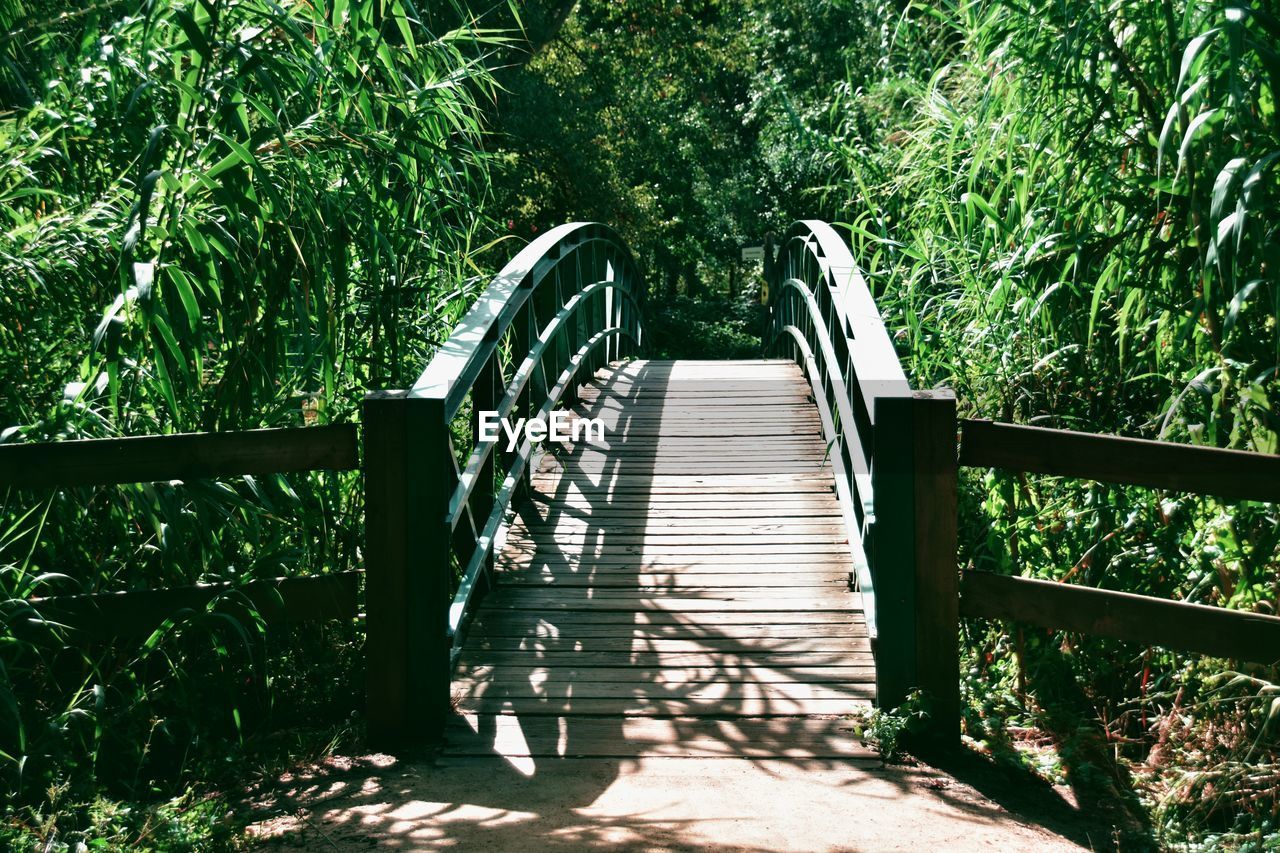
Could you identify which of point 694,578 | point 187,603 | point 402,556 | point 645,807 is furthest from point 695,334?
point 645,807

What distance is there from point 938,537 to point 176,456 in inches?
82.8

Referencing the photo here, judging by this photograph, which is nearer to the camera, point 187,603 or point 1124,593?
point 1124,593

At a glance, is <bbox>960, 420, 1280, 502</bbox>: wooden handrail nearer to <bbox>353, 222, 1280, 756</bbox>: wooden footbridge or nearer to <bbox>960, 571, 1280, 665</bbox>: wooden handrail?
<bbox>353, 222, 1280, 756</bbox>: wooden footbridge

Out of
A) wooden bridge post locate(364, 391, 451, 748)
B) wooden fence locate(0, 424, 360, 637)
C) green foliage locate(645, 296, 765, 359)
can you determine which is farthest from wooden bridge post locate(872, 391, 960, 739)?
green foliage locate(645, 296, 765, 359)

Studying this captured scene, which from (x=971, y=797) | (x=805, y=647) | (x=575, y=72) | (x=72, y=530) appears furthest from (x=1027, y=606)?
(x=575, y=72)

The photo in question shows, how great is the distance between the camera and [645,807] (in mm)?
→ 2959

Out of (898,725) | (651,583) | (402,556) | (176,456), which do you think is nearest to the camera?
(176,456)

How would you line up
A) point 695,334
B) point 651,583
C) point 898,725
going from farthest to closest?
1. point 695,334
2. point 651,583
3. point 898,725

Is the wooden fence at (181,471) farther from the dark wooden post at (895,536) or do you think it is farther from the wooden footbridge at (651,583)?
the dark wooden post at (895,536)

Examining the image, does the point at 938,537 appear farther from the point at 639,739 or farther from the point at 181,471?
the point at 181,471

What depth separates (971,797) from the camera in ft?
10.1

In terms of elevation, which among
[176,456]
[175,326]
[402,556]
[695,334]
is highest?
[695,334]

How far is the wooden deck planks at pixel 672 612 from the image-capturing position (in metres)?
3.50

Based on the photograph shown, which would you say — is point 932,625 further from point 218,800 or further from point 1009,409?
point 218,800
